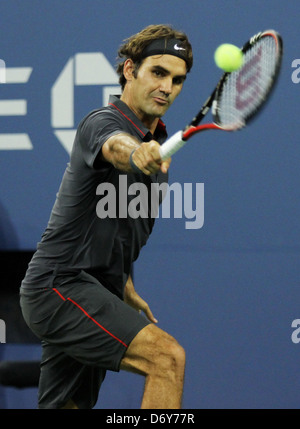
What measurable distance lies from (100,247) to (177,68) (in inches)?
23.8

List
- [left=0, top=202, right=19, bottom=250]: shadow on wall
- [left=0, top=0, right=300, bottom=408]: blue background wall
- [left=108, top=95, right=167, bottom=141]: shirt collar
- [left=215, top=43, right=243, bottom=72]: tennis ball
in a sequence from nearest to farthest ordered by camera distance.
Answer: [left=215, top=43, right=243, bottom=72]: tennis ball → [left=108, top=95, right=167, bottom=141]: shirt collar → [left=0, top=0, right=300, bottom=408]: blue background wall → [left=0, top=202, right=19, bottom=250]: shadow on wall

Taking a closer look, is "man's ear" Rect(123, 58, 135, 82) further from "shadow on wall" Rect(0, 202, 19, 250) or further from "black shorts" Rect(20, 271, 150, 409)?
"shadow on wall" Rect(0, 202, 19, 250)

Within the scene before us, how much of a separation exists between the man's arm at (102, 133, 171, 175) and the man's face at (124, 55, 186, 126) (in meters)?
0.42

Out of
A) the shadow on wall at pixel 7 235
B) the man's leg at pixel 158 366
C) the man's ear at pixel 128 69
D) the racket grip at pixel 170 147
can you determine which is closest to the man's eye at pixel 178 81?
the man's ear at pixel 128 69

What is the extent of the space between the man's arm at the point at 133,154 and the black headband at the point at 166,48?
21.3 inches

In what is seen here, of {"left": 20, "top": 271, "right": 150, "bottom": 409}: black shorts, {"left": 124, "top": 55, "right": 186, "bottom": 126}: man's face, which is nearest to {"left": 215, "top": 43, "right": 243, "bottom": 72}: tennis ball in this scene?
{"left": 124, "top": 55, "right": 186, "bottom": 126}: man's face

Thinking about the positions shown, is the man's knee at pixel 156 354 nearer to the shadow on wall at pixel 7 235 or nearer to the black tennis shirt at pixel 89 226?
the black tennis shirt at pixel 89 226

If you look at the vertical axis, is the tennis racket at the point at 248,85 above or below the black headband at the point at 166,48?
below

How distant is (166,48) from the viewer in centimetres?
247

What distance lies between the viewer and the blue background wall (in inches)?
123

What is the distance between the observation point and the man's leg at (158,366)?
7.09 feet

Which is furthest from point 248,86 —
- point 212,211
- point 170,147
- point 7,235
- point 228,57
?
point 7,235

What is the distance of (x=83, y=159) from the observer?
2242mm

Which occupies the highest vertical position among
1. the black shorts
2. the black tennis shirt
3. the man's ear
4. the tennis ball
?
the man's ear
